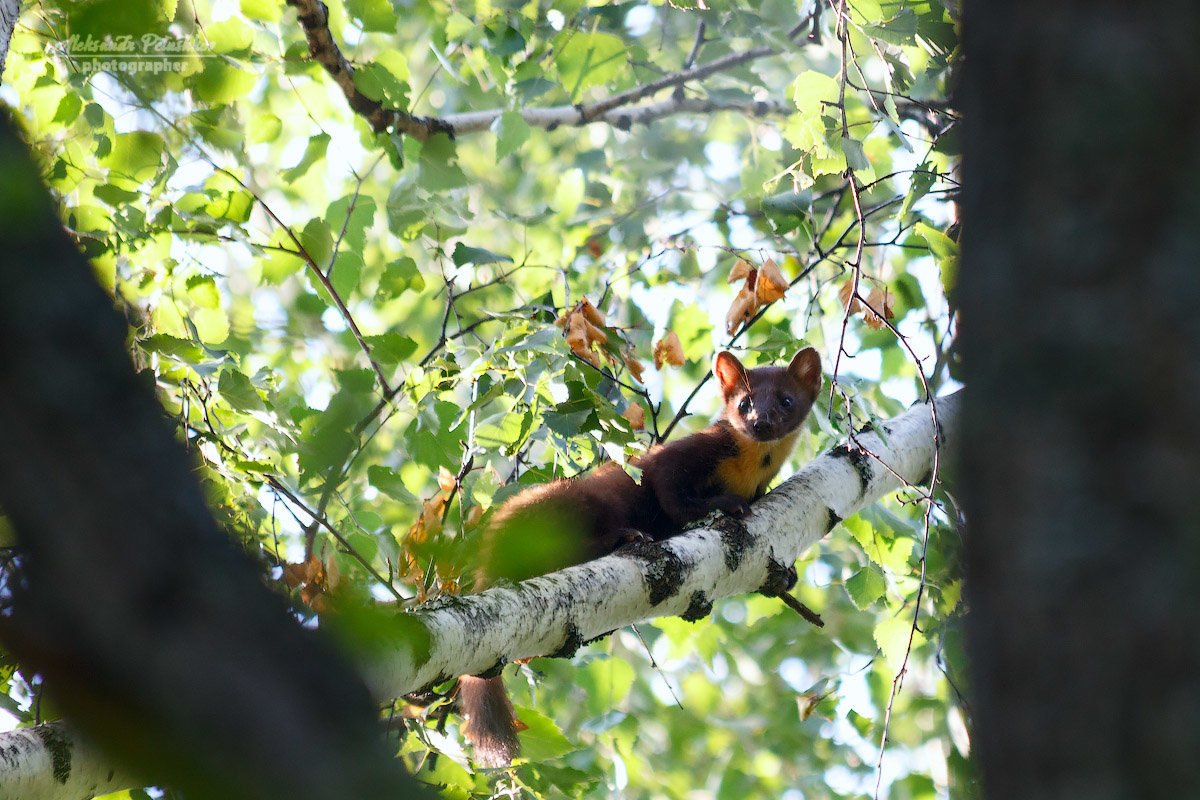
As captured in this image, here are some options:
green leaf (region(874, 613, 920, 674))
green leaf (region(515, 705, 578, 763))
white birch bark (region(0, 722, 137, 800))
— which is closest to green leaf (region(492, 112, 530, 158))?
green leaf (region(515, 705, 578, 763))

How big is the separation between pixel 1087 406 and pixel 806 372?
21.9ft

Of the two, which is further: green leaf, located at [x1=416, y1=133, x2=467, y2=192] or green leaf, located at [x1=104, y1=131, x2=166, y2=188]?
green leaf, located at [x1=416, y1=133, x2=467, y2=192]

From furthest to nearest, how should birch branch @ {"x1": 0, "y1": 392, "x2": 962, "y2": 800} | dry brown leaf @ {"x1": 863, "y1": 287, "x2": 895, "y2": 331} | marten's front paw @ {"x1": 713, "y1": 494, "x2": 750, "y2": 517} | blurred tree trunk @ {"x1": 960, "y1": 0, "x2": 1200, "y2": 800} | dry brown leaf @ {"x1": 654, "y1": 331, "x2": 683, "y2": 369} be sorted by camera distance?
marten's front paw @ {"x1": 713, "y1": 494, "x2": 750, "y2": 517} < dry brown leaf @ {"x1": 654, "y1": 331, "x2": 683, "y2": 369} < dry brown leaf @ {"x1": 863, "y1": 287, "x2": 895, "y2": 331} < birch branch @ {"x1": 0, "y1": 392, "x2": 962, "y2": 800} < blurred tree trunk @ {"x1": 960, "y1": 0, "x2": 1200, "y2": 800}

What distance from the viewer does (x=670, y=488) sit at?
6.29m

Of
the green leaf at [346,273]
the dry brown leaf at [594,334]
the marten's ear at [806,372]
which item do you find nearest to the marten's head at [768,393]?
the marten's ear at [806,372]

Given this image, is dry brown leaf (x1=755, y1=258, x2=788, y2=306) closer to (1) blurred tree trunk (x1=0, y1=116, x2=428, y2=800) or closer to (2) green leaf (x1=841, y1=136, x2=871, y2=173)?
(2) green leaf (x1=841, y1=136, x2=871, y2=173)

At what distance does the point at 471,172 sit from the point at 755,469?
860cm

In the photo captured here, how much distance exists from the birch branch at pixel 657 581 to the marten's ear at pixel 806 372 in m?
1.88

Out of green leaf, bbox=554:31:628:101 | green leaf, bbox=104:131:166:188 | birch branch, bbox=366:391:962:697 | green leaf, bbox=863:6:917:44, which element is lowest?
birch branch, bbox=366:391:962:697

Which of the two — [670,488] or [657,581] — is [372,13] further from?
[657,581]

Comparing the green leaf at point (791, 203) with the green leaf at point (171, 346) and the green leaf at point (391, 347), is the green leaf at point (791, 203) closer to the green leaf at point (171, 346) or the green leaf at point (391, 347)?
the green leaf at point (391, 347)

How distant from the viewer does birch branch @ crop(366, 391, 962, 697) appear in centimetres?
304

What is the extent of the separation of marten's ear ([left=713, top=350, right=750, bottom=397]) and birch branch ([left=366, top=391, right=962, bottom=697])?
1830mm

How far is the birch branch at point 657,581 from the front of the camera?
9.98ft
